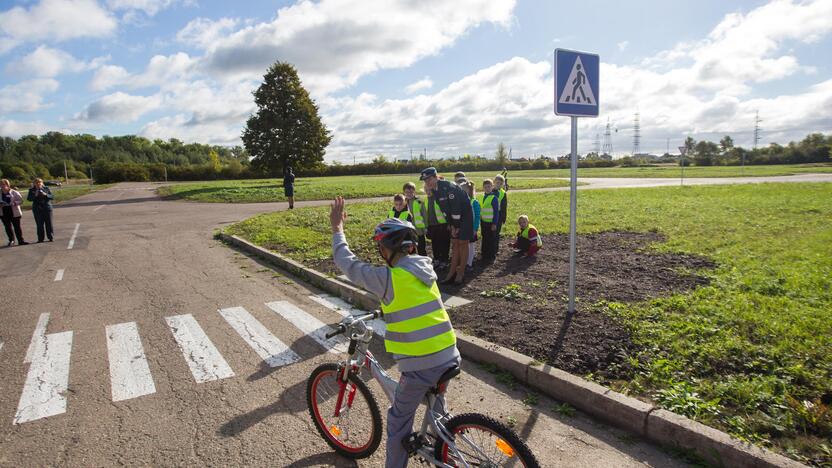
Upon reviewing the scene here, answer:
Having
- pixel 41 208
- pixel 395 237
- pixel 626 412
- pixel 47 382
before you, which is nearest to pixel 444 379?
pixel 395 237

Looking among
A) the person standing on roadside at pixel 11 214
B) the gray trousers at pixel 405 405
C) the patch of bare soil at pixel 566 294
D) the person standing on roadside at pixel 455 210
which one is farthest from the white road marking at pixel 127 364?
the person standing on roadside at pixel 11 214

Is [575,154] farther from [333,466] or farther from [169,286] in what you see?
[169,286]

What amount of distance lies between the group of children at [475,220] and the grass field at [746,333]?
6.54 ft

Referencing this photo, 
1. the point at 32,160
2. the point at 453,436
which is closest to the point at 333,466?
the point at 453,436

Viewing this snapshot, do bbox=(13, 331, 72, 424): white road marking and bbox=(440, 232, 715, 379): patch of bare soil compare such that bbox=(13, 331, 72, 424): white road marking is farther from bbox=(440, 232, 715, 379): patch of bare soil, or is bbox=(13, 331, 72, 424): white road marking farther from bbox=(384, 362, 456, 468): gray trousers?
bbox=(440, 232, 715, 379): patch of bare soil

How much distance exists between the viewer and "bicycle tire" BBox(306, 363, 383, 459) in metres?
3.32

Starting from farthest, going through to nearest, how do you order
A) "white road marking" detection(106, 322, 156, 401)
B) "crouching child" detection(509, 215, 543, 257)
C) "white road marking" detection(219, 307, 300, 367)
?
1. "crouching child" detection(509, 215, 543, 257)
2. "white road marking" detection(219, 307, 300, 367)
3. "white road marking" detection(106, 322, 156, 401)

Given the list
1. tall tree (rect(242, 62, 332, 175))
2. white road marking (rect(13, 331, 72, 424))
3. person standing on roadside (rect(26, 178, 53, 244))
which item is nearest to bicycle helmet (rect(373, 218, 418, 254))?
white road marking (rect(13, 331, 72, 424))

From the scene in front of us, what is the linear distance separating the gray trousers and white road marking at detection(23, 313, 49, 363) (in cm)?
490

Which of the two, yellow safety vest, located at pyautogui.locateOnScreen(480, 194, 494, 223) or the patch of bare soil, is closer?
the patch of bare soil

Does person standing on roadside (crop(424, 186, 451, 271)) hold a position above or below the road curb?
above

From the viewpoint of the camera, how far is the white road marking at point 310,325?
564cm

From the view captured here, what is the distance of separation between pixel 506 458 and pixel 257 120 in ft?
139

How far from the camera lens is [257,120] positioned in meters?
40.6
